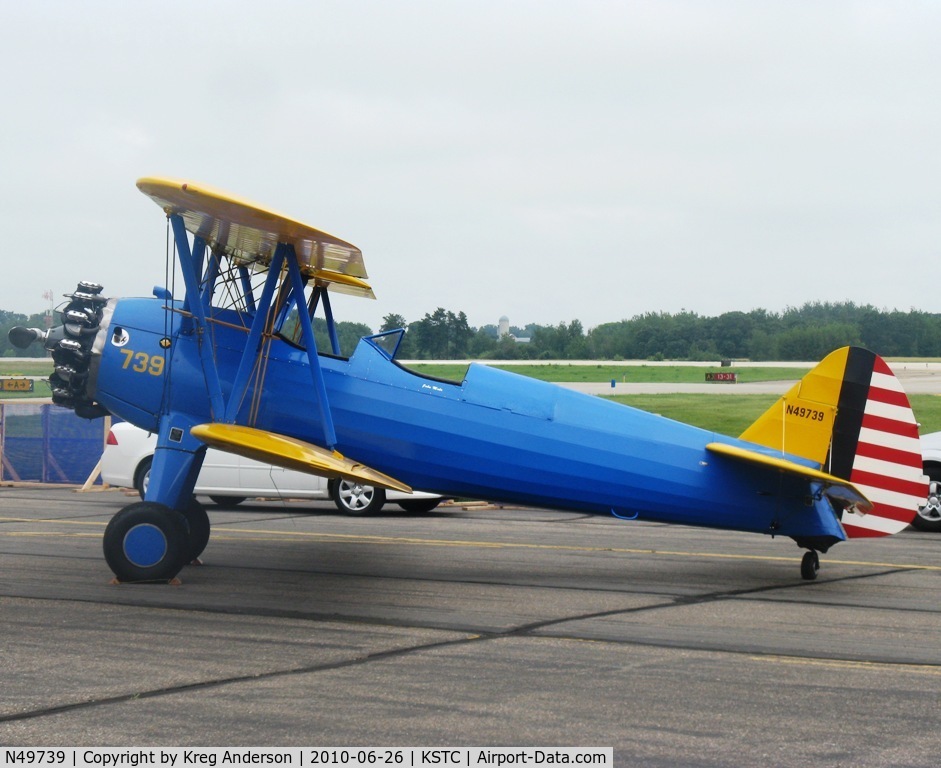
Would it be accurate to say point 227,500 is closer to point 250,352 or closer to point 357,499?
point 357,499

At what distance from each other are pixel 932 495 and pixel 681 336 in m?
32.4

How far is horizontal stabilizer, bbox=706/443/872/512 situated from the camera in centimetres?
970

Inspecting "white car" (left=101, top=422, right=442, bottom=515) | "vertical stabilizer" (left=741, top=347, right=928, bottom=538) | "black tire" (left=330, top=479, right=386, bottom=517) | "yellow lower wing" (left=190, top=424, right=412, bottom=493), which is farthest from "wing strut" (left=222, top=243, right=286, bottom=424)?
"black tire" (left=330, top=479, right=386, bottom=517)

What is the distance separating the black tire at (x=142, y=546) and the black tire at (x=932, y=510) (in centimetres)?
1008

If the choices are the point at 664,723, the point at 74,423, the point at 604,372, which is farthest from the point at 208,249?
the point at 604,372

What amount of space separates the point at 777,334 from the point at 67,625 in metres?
27.4

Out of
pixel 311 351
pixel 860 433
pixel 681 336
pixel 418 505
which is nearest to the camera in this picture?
pixel 311 351

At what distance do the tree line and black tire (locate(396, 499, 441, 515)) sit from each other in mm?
2682

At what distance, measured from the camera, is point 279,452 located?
9.22m

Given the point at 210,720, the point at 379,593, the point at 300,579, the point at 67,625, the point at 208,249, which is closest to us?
the point at 210,720

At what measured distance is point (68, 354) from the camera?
10.9 metres

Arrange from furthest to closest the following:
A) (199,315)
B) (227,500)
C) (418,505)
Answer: (227,500) → (418,505) → (199,315)

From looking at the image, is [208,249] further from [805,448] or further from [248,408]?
[805,448]

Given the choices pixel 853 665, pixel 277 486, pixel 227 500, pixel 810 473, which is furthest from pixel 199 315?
pixel 227 500
